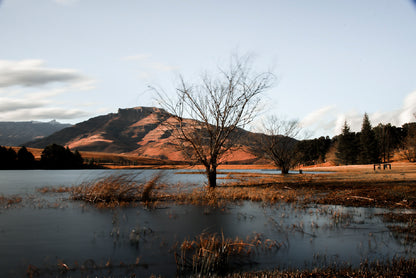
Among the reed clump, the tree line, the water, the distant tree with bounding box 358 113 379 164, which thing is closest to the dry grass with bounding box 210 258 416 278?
the water

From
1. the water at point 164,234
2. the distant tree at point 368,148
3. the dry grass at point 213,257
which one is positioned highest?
the distant tree at point 368,148

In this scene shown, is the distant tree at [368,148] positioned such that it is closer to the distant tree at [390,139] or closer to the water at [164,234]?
the distant tree at [390,139]

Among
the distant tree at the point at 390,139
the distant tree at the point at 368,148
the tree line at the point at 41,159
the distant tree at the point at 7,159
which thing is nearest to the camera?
the distant tree at the point at 7,159

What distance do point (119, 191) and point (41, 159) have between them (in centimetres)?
10206

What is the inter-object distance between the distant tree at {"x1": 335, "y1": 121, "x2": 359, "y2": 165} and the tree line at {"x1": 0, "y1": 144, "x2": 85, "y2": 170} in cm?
9463

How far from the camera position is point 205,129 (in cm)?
2133

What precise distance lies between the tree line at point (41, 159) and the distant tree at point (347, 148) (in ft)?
310

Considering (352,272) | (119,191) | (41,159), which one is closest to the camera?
(352,272)

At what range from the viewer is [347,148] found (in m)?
103

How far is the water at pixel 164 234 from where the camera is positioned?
21.2 feet

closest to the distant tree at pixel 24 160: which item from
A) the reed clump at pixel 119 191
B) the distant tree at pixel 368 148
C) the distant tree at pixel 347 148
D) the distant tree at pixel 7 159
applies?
the distant tree at pixel 7 159

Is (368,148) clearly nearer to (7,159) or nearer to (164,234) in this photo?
(164,234)

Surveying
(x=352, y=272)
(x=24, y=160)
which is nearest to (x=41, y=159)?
(x=24, y=160)

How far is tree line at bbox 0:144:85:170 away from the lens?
314ft
